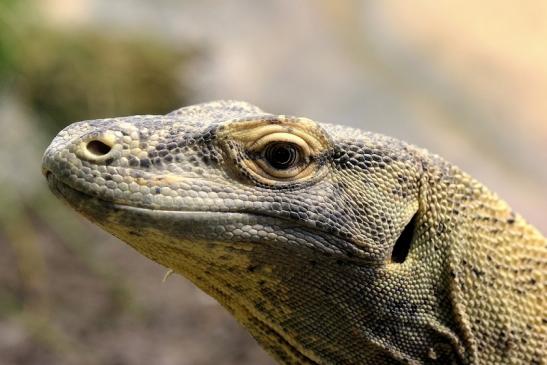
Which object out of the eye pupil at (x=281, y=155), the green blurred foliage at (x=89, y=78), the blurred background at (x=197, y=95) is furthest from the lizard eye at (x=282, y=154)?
the green blurred foliage at (x=89, y=78)

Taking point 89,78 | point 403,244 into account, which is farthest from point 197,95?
point 403,244

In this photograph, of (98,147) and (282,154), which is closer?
(98,147)

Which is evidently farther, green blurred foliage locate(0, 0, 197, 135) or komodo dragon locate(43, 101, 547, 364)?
green blurred foliage locate(0, 0, 197, 135)

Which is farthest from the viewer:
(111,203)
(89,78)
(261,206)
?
(89,78)

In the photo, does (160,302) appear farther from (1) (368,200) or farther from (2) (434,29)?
(1) (368,200)

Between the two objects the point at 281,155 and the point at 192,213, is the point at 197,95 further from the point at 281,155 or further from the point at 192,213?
the point at 192,213

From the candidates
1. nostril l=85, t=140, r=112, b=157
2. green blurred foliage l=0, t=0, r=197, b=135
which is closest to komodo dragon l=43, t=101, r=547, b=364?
nostril l=85, t=140, r=112, b=157

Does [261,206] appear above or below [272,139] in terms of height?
below

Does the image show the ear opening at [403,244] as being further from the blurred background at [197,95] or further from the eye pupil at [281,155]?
the blurred background at [197,95]

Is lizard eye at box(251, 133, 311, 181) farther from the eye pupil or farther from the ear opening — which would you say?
the ear opening
